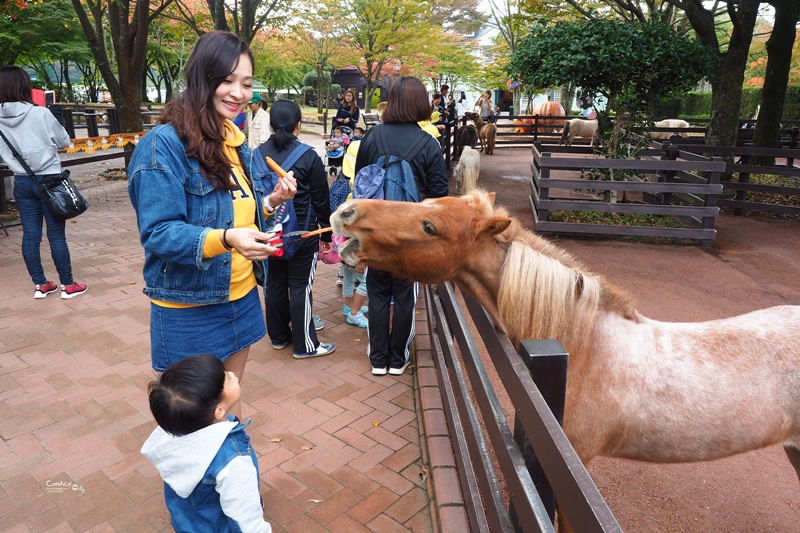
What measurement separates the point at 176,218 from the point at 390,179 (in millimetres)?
2045

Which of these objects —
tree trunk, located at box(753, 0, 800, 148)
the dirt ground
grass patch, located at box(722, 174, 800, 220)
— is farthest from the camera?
tree trunk, located at box(753, 0, 800, 148)

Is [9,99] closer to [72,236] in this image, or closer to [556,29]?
[72,236]

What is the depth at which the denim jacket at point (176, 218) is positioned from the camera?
2.00m

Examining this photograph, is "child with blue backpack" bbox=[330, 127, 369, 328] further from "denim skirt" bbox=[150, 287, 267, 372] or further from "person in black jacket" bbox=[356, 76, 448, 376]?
"denim skirt" bbox=[150, 287, 267, 372]

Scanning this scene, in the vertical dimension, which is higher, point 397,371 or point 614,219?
point 614,219

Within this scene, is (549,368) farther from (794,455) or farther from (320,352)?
(320,352)

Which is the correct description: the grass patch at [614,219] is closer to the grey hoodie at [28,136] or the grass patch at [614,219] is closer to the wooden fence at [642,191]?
the wooden fence at [642,191]

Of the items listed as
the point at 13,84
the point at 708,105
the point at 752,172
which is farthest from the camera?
the point at 708,105

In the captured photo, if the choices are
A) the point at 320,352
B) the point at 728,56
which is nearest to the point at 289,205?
the point at 320,352

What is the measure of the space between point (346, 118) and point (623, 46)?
5153mm

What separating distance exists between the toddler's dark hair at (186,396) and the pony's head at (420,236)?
2.47 feet

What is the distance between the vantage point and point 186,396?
1936 millimetres

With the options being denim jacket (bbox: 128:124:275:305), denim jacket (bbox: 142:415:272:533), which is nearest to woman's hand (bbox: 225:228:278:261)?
denim jacket (bbox: 128:124:275:305)

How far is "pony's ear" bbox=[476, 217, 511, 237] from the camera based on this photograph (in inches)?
86.0
